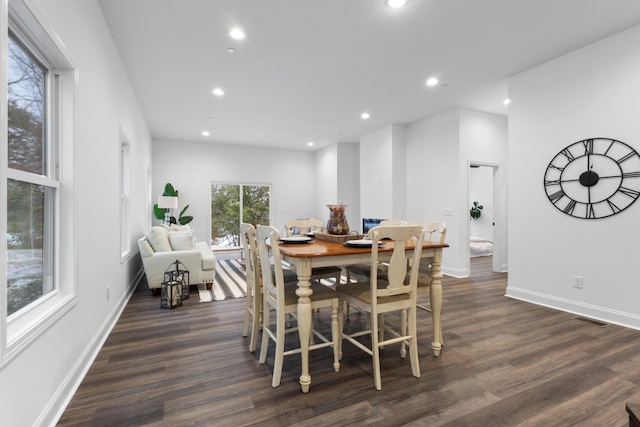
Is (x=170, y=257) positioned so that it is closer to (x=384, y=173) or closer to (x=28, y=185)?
(x=28, y=185)

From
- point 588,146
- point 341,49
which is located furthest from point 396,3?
point 588,146

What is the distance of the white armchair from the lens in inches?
158

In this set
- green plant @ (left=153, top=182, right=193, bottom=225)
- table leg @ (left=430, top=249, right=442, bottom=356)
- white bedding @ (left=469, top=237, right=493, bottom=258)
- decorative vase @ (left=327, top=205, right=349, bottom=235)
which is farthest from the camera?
white bedding @ (left=469, top=237, right=493, bottom=258)

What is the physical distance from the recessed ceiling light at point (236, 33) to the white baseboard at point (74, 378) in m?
2.90

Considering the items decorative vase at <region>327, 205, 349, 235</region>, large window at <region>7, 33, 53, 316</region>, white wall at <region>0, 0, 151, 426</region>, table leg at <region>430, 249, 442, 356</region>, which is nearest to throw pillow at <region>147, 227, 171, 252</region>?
white wall at <region>0, 0, 151, 426</region>

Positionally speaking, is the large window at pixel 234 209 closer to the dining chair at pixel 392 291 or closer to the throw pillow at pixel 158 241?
the throw pillow at pixel 158 241

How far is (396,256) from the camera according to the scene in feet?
6.63

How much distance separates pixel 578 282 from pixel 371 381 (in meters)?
2.82

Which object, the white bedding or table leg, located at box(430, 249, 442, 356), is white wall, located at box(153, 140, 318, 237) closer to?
the white bedding

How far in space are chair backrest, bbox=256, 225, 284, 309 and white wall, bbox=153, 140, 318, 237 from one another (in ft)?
20.2

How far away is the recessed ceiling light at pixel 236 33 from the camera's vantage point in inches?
117

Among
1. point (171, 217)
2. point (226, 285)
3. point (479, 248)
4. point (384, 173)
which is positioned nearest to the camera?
point (226, 285)

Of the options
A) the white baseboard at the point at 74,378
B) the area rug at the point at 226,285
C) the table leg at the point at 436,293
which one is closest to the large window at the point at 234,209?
the area rug at the point at 226,285

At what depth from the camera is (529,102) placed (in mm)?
3822
